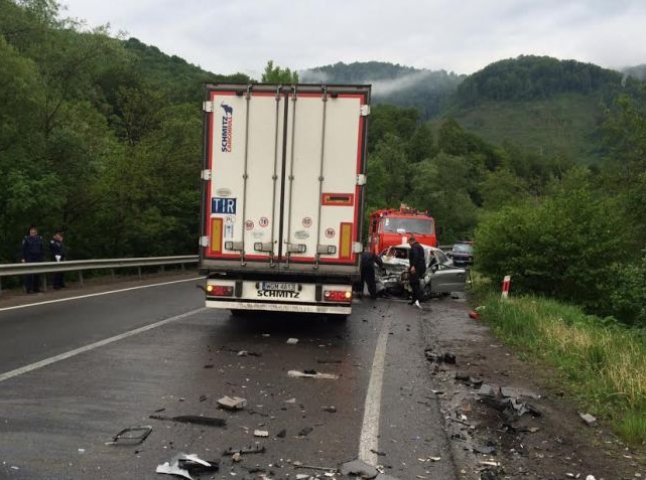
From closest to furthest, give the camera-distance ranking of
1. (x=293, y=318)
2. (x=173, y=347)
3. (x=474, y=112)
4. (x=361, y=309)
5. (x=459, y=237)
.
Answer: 1. (x=173, y=347)
2. (x=293, y=318)
3. (x=361, y=309)
4. (x=459, y=237)
5. (x=474, y=112)

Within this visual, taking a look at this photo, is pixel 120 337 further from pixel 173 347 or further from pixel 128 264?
pixel 128 264

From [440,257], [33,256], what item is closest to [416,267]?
[440,257]

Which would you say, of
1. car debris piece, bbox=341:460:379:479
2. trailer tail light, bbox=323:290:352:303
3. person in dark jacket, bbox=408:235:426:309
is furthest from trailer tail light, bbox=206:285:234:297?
person in dark jacket, bbox=408:235:426:309

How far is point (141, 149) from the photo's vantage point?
28.3 meters

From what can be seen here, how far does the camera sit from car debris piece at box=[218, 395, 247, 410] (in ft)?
18.4

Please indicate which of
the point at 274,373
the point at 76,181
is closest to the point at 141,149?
the point at 76,181

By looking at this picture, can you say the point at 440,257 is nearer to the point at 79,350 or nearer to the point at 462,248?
the point at 79,350

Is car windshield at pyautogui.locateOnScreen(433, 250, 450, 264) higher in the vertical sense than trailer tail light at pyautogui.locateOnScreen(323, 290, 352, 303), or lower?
higher

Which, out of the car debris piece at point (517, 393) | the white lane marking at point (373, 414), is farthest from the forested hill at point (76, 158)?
the car debris piece at point (517, 393)

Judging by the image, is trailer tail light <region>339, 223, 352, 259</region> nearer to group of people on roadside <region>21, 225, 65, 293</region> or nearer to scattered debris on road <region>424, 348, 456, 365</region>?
scattered debris on road <region>424, 348, 456, 365</region>

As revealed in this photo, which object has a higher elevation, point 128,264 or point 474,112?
point 474,112

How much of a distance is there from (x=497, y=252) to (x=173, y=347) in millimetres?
10900

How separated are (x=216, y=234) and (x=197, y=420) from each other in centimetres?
454

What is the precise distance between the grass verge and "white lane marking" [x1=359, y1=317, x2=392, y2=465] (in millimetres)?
2112
